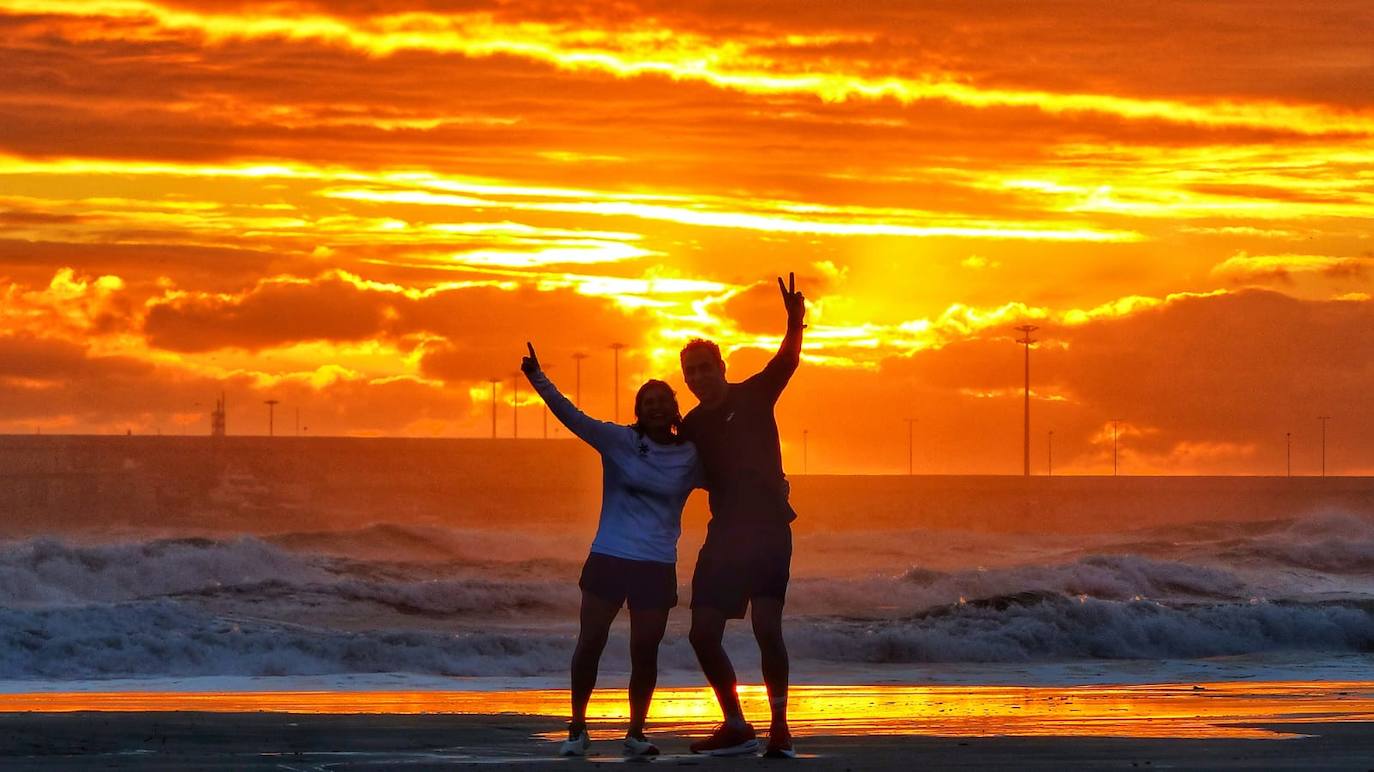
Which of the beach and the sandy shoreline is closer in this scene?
the sandy shoreline

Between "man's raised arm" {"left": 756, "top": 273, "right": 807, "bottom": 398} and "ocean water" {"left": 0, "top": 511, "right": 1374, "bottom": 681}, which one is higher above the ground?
"man's raised arm" {"left": 756, "top": 273, "right": 807, "bottom": 398}

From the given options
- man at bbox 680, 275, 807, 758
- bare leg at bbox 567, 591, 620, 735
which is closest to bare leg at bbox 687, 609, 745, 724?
man at bbox 680, 275, 807, 758

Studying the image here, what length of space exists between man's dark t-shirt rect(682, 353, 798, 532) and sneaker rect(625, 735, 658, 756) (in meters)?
1.10

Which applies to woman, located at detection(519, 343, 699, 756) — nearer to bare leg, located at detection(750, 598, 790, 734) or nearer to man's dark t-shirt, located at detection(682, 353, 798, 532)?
man's dark t-shirt, located at detection(682, 353, 798, 532)

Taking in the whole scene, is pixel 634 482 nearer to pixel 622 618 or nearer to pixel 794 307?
pixel 794 307

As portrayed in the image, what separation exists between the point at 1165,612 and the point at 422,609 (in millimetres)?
13182

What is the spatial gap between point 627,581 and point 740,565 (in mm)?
563

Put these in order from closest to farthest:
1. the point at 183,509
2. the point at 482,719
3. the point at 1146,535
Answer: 1. the point at 482,719
2. the point at 1146,535
3. the point at 183,509

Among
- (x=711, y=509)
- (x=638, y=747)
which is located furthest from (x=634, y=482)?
(x=638, y=747)

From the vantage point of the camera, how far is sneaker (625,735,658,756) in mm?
10000

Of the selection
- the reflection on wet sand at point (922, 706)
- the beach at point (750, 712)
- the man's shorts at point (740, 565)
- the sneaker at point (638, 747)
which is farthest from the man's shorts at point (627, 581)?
the reflection on wet sand at point (922, 706)

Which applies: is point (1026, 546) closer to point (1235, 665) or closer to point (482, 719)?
point (1235, 665)

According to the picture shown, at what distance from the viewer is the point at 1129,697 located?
16578mm

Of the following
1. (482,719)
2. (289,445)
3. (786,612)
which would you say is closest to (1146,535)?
(786,612)
